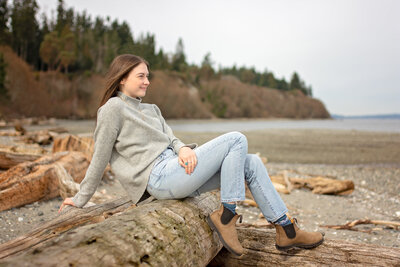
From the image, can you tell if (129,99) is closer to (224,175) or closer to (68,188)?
(224,175)

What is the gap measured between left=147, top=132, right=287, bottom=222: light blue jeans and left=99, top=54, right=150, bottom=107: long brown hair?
790 millimetres

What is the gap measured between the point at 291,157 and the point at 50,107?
3081 cm

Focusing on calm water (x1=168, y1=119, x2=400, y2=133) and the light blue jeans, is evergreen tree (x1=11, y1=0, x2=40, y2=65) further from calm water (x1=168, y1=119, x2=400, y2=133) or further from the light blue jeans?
the light blue jeans

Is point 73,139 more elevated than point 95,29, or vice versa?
point 95,29

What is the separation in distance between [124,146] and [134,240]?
1019 millimetres

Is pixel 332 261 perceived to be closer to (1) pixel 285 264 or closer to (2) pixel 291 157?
A: (1) pixel 285 264

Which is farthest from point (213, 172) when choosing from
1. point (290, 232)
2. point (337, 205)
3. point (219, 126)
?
point (219, 126)

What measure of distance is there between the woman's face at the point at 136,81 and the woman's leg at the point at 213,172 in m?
0.75

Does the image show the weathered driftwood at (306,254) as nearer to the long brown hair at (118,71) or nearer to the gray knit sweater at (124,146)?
the gray knit sweater at (124,146)

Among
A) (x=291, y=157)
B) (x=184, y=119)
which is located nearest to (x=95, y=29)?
(x=184, y=119)

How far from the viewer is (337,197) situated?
645cm

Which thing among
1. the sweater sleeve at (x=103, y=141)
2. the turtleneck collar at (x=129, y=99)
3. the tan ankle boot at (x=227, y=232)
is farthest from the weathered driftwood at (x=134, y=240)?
the turtleneck collar at (x=129, y=99)

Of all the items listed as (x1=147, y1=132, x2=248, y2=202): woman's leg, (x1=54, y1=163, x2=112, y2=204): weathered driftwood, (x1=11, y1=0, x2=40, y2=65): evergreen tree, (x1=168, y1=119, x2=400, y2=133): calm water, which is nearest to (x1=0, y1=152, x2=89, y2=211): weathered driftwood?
(x1=54, y1=163, x2=112, y2=204): weathered driftwood

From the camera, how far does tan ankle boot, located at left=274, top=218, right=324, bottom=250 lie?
2.43 meters
